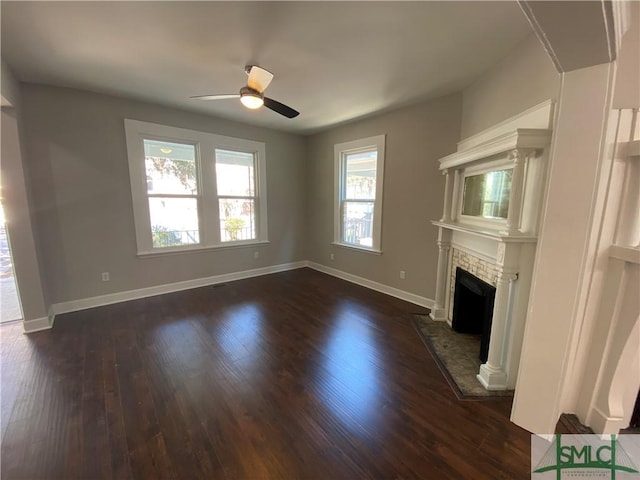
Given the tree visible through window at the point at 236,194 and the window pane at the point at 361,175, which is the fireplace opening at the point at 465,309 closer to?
the window pane at the point at 361,175

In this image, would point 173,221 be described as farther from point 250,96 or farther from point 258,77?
point 258,77

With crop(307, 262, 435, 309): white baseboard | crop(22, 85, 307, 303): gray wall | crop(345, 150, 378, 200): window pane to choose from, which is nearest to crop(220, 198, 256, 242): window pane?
crop(22, 85, 307, 303): gray wall

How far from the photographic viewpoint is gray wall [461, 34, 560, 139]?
1.81 metres

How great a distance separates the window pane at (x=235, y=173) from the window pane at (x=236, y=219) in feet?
0.53

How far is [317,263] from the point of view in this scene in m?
5.39

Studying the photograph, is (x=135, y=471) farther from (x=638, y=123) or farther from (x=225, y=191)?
(x=225, y=191)

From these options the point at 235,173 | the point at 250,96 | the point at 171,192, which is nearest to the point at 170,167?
the point at 171,192

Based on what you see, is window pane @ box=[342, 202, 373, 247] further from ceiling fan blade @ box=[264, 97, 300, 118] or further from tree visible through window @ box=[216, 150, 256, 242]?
ceiling fan blade @ box=[264, 97, 300, 118]

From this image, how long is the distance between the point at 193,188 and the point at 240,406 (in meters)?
3.34

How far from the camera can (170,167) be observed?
385cm

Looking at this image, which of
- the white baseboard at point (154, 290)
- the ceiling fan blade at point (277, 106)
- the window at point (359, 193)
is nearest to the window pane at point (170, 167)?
the white baseboard at point (154, 290)

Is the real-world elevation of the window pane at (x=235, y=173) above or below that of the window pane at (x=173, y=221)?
above

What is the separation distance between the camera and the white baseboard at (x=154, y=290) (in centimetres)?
327

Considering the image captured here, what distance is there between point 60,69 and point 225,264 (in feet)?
9.98
